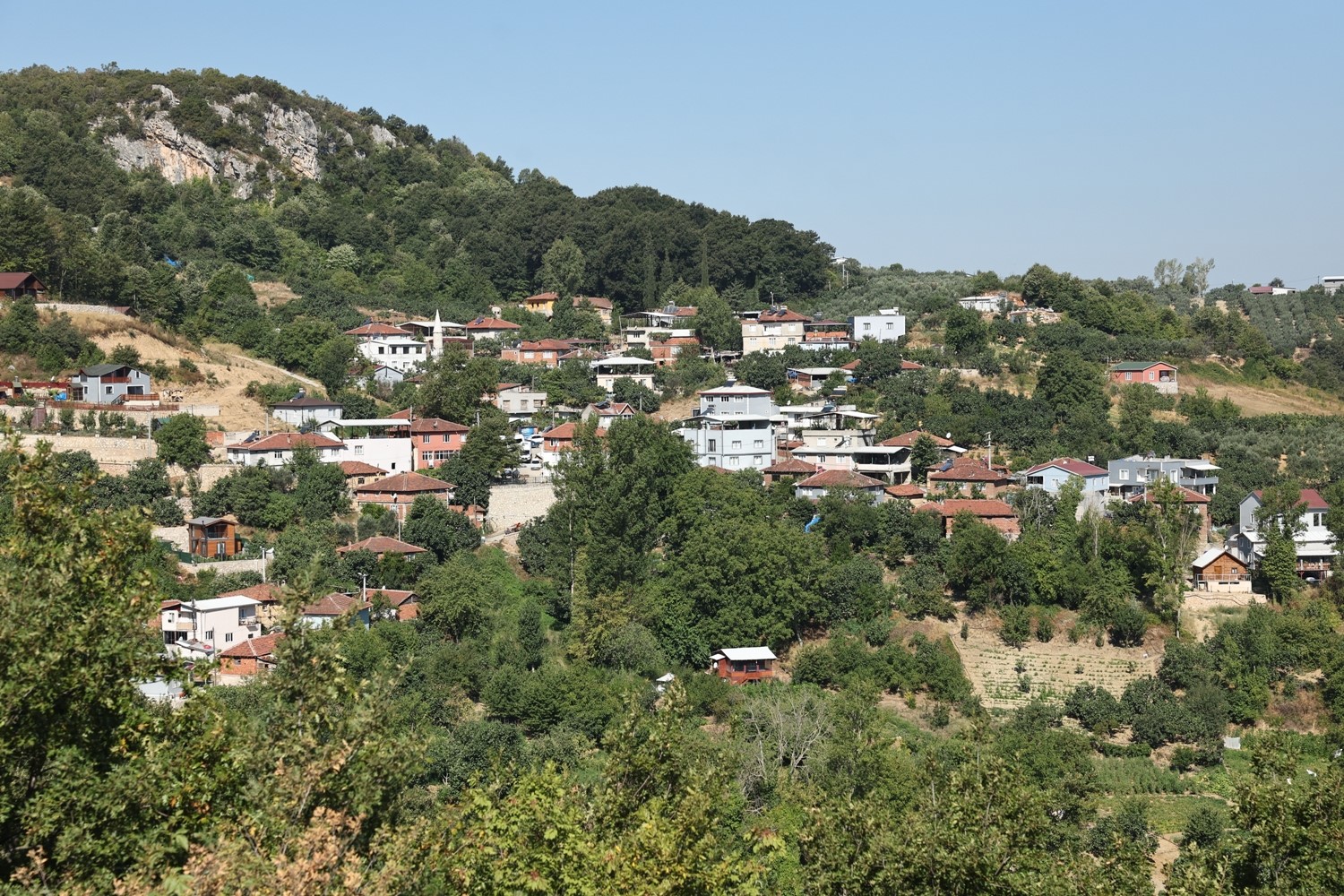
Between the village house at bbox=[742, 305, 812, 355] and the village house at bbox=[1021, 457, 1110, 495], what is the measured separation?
1126 cm

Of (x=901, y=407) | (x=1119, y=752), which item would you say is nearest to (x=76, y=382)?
(x=901, y=407)

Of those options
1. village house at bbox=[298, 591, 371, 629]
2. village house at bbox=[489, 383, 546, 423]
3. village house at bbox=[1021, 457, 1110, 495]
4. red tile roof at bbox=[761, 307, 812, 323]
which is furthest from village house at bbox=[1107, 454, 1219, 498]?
village house at bbox=[298, 591, 371, 629]

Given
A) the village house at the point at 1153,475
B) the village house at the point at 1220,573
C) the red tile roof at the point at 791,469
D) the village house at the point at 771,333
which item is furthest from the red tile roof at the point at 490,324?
the village house at the point at 1220,573

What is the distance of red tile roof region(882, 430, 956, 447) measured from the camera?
29.5 m

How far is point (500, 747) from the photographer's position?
1936 centimetres

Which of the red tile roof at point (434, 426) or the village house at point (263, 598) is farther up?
the red tile roof at point (434, 426)

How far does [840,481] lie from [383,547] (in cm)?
932

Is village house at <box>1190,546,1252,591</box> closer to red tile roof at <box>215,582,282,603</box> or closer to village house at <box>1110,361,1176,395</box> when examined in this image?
village house at <box>1110,361,1176,395</box>

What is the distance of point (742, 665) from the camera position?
23047 millimetres

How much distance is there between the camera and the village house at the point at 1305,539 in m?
25.2

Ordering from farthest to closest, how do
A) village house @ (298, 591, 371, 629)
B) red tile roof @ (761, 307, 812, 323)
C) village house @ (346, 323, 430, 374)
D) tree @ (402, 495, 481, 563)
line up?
red tile roof @ (761, 307, 812, 323) → village house @ (346, 323, 430, 374) → tree @ (402, 495, 481, 563) → village house @ (298, 591, 371, 629)

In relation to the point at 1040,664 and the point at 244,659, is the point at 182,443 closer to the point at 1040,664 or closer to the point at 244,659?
the point at 244,659

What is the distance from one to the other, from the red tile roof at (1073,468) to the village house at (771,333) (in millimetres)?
11148

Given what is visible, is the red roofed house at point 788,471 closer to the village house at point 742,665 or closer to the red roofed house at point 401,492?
the village house at point 742,665
